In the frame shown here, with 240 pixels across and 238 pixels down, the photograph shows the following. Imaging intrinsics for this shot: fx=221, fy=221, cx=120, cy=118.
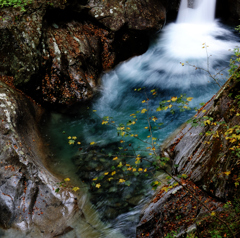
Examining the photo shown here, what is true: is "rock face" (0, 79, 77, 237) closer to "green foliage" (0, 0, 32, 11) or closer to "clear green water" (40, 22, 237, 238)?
"clear green water" (40, 22, 237, 238)

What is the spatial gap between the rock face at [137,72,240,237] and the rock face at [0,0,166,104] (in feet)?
16.1

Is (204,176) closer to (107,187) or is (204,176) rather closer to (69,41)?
(107,187)

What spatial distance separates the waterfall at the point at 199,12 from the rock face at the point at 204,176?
30.9 feet

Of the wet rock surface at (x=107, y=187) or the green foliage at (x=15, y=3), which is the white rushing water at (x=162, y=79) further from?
the green foliage at (x=15, y=3)

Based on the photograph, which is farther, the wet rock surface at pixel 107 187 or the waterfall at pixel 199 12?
the waterfall at pixel 199 12

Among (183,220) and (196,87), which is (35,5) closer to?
(196,87)

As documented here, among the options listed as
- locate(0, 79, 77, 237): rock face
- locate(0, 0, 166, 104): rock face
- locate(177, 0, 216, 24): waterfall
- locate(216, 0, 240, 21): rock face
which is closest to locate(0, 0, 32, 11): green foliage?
locate(0, 0, 166, 104): rock face

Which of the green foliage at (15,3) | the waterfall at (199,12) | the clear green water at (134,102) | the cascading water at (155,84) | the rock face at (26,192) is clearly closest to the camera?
the rock face at (26,192)

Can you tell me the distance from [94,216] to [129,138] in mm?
2523

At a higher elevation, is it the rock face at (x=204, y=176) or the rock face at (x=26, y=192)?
the rock face at (x=204, y=176)

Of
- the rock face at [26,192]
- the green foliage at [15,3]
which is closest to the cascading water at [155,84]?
the rock face at [26,192]

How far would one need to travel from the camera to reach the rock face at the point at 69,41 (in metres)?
6.92

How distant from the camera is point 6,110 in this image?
5457 mm

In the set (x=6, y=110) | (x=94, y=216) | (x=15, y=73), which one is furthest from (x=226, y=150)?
Result: (x=15, y=73)
